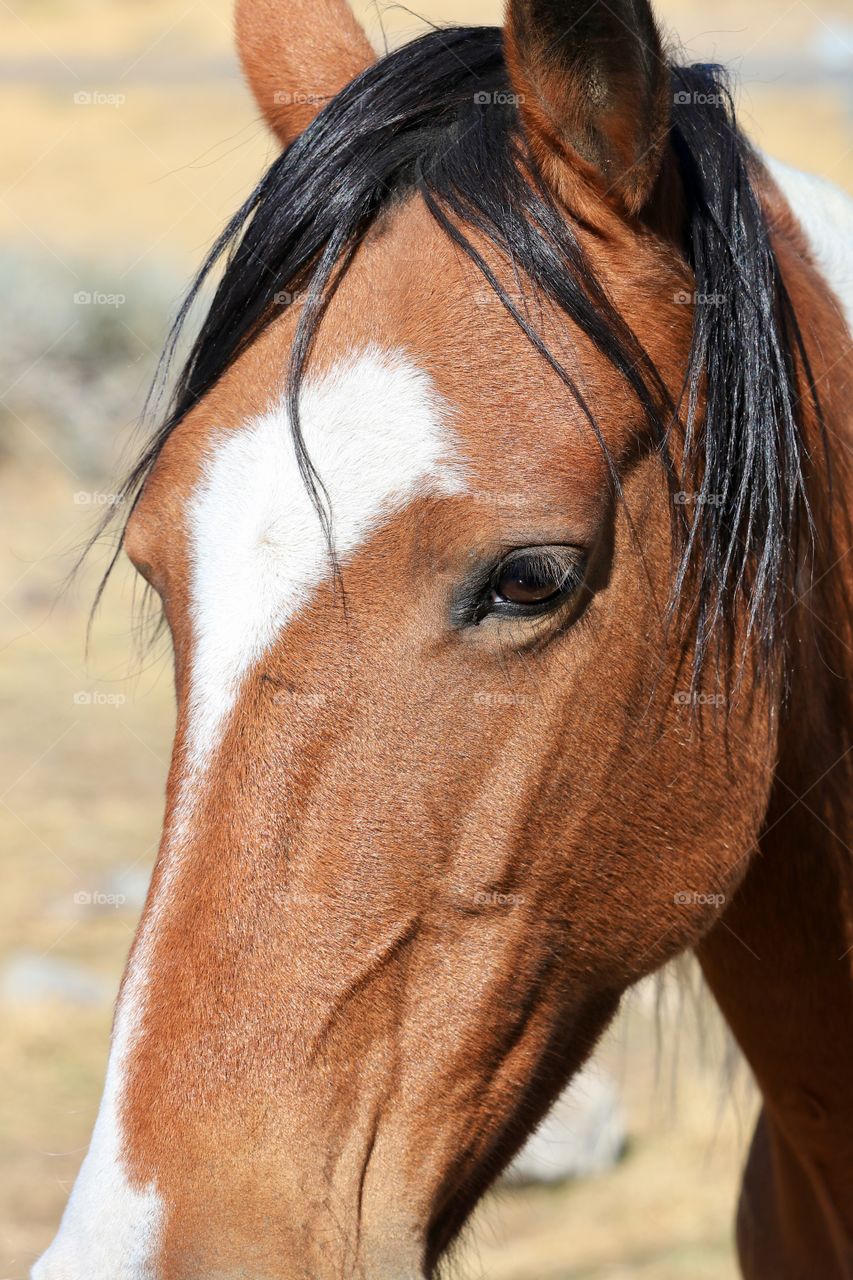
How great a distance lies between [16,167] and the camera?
18953 mm

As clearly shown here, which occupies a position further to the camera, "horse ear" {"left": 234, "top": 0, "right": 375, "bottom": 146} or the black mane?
"horse ear" {"left": 234, "top": 0, "right": 375, "bottom": 146}

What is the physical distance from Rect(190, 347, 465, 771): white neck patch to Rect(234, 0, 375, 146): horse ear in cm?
81

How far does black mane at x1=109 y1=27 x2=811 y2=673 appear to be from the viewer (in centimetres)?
162

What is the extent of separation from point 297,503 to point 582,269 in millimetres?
491

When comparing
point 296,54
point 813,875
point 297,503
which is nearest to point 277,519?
point 297,503

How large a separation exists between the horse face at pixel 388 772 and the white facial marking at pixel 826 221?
49cm

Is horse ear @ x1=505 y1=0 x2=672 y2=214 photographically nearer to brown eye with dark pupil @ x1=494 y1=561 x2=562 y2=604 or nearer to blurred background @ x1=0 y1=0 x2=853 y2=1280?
blurred background @ x1=0 y1=0 x2=853 y2=1280

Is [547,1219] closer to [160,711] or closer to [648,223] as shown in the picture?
[648,223]

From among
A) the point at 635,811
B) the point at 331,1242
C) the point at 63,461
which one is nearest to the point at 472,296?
the point at 635,811

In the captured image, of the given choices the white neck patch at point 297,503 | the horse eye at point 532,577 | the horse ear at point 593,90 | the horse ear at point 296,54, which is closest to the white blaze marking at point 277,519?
the white neck patch at point 297,503

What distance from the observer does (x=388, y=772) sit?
1447mm

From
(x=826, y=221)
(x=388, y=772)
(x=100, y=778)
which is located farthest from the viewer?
(x=100, y=778)

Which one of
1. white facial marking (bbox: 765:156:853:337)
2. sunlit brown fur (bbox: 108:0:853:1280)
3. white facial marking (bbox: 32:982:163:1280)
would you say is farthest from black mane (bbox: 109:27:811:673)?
white facial marking (bbox: 32:982:163:1280)

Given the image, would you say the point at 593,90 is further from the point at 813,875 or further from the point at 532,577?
the point at 813,875
